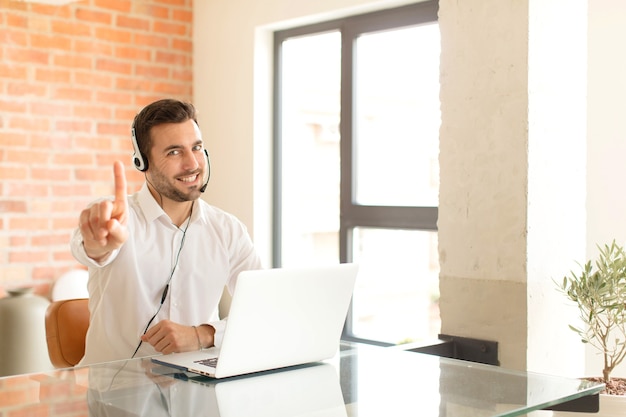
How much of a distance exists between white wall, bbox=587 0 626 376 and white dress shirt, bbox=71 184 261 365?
49.3 inches

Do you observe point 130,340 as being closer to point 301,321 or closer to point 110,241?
point 110,241

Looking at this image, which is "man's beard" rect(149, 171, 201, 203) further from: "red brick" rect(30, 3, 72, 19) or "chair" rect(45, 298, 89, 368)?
"red brick" rect(30, 3, 72, 19)

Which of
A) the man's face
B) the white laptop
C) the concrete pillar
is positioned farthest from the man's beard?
the concrete pillar

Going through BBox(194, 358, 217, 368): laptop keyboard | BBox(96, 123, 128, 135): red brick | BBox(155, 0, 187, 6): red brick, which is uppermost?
BBox(155, 0, 187, 6): red brick

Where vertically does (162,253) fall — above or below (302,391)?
above

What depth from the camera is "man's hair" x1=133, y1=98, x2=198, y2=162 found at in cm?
249

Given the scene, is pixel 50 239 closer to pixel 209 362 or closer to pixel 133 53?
pixel 133 53

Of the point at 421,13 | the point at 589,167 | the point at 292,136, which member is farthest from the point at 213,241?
the point at 292,136

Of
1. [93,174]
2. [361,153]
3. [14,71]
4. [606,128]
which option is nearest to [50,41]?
[14,71]

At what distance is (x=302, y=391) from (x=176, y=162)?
1.12 m

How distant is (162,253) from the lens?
2.47m

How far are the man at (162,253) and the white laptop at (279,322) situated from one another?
1.96 ft

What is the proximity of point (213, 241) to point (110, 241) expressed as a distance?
2.31 feet

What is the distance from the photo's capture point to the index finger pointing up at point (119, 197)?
1777mm
